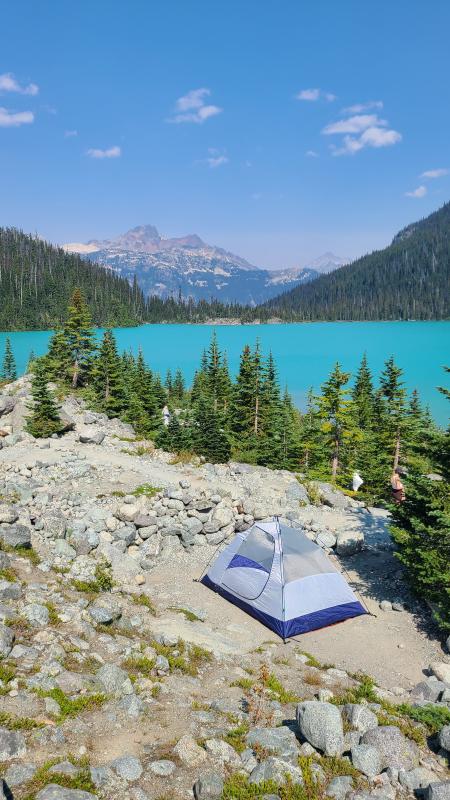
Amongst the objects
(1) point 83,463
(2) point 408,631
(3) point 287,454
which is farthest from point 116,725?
(3) point 287,454

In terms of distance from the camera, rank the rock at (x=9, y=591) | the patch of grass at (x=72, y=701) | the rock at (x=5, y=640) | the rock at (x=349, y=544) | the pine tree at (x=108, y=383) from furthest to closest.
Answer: the pine tree at (x=108, y=383)
the rock at (x=349, y=544)
the rock at (x=9, y=591)
the rock at (x=5, y=640)
the patch of grass at (x=72, y=701)

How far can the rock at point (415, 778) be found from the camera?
5.68 metres

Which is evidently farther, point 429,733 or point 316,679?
point 316,679

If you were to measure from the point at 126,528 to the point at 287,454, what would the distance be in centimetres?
1768

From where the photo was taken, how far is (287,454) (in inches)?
1185

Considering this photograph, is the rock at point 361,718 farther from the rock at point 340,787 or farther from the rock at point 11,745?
the rock at point 11,745

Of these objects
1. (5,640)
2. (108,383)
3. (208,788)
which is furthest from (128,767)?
(108,383)

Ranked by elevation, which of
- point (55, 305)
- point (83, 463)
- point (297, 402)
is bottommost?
point (297, 402)

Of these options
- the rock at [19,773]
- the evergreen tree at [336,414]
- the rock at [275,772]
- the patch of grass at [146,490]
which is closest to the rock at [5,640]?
the rock at [19,773]

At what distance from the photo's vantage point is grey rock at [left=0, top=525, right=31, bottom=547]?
1148 cm

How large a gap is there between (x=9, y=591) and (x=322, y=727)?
595 centimetres

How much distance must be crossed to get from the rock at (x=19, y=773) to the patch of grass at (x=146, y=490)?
33.6ft

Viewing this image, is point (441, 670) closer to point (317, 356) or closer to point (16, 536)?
point (16, 536)

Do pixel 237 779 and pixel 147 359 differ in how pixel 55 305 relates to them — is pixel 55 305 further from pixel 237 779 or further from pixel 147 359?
pixel 237 779
